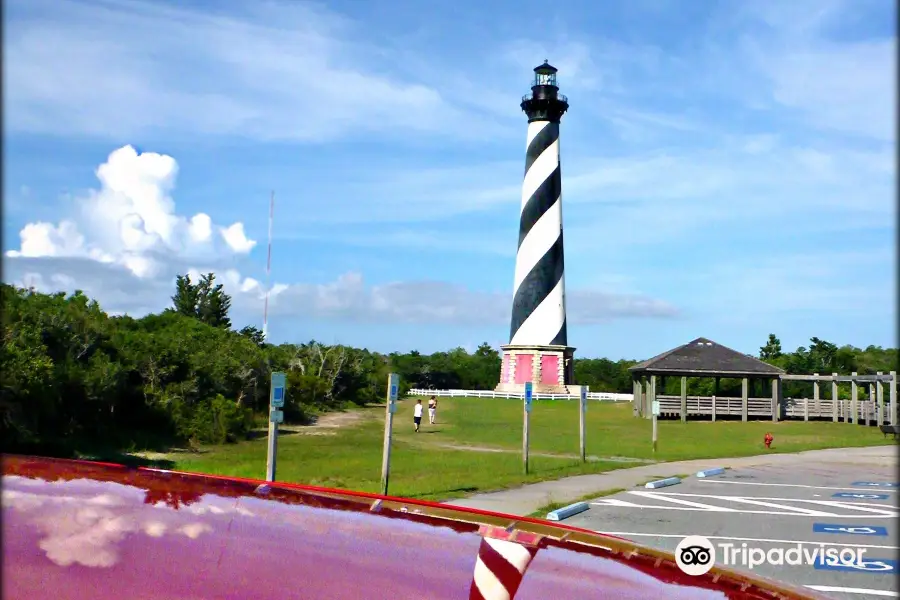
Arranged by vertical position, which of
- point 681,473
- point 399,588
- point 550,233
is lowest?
point 681,473

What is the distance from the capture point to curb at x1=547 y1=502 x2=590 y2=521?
1131cm

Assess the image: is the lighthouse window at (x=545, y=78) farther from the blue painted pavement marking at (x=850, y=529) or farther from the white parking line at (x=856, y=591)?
the white parking line at (x=856, y=591)

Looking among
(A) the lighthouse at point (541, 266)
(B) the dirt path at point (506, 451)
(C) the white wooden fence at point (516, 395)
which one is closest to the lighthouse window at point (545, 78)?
(A) the lighthouse at point (541, 266)

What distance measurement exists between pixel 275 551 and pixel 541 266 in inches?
1830

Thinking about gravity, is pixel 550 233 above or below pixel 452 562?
above

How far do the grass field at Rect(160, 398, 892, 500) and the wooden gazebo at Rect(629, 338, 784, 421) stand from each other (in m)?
1.11

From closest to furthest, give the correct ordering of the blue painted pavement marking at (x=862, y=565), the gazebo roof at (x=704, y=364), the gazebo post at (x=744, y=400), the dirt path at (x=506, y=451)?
1. the blue painted pavement marking at (x=862, y=565)
2. the dirt path at (x=506, y=451)
3. the gazebo roof at (x=704, y=364)
4. the gazebo post at (x=744, y=400)

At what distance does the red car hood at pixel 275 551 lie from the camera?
1672 mm

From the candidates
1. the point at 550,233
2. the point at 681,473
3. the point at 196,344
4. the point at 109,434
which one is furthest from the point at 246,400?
the point at 550,233

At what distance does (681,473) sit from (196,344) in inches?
A: 650

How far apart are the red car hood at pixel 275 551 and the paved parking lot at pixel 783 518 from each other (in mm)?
5311

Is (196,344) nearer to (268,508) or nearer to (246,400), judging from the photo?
(246,400)

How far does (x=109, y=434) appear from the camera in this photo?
819 inches

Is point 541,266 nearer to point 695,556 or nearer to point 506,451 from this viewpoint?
point 506,451
